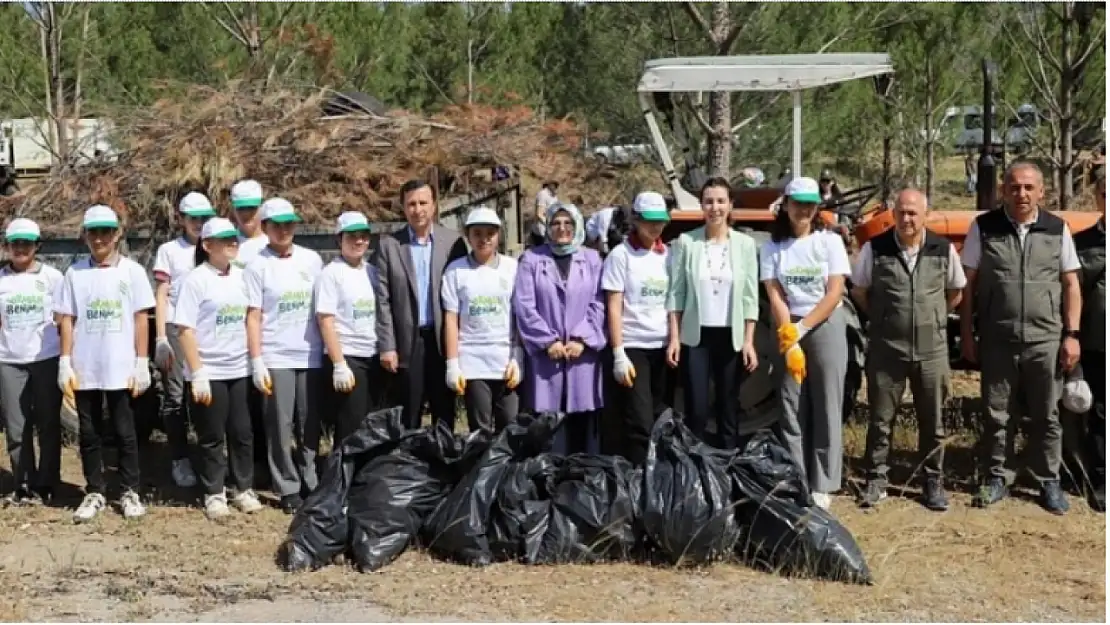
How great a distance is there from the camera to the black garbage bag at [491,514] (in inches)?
217

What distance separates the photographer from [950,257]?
21.1ft

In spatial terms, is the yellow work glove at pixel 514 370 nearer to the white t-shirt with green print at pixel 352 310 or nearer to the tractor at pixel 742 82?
the white t-shirt with green print at pixel 352 310

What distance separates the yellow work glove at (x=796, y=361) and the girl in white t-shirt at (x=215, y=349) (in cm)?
256

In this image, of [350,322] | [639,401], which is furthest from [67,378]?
[639,401]

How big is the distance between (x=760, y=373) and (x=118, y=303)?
131 inches

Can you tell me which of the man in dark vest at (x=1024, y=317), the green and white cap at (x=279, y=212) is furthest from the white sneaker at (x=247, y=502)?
the man in dark vest at (x=1024, y=317)

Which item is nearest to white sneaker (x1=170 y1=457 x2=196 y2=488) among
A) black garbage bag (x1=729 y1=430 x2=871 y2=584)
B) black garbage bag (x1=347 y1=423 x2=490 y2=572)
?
black garbage bag (x1=347 y1=423 x2=490 y2=572)

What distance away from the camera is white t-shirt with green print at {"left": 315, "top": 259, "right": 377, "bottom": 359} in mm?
6332

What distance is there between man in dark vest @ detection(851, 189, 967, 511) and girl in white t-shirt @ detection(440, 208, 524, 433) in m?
1.74

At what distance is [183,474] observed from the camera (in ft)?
23.0

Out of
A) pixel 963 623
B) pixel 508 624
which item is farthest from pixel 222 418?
pixel 963 623

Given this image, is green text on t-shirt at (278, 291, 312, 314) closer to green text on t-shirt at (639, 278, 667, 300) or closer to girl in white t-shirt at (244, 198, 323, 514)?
girl in white t-shirt at (244, 198, 323, 514)

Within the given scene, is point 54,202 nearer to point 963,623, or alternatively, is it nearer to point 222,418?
point 222,418

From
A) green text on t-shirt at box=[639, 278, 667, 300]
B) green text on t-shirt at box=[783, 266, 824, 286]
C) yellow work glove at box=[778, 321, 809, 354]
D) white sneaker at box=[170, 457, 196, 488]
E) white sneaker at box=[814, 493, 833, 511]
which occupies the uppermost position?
green text on t-shirt at box=[783, 266, 824, 286]
